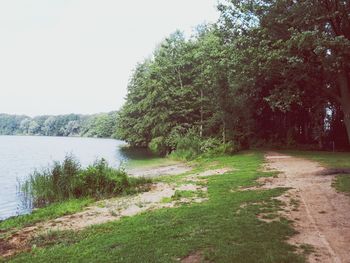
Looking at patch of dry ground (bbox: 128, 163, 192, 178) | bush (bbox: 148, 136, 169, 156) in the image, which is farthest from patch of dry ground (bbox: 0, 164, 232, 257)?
bush (bbox: 148, 136, 169, 156)

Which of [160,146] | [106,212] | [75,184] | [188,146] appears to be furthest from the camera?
[160,146]

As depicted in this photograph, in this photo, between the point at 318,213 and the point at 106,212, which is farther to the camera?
the point at 106,212

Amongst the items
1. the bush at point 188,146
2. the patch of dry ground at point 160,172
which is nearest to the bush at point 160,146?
the bush at point 188,146

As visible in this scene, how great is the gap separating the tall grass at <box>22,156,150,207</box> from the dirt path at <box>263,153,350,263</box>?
6700 millimetres

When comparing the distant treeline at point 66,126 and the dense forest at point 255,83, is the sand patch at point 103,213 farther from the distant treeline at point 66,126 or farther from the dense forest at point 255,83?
the distant treeline at point 66,126

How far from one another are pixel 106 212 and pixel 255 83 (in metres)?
21.4

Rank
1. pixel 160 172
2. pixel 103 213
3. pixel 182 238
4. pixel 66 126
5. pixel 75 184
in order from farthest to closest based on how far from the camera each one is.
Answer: pixel 66 126
pixel 160 172
pixel 75 184
pixel 103 213
pixel 182 238

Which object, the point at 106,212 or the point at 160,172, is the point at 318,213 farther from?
the point at 160,172

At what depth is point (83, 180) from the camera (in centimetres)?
1648

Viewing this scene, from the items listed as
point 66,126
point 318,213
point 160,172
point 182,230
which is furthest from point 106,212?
point 66,126

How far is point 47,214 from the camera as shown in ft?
42.6

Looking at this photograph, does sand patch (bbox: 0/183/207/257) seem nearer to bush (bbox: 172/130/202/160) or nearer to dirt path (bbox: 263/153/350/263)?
dirt path (bbox: 263/153/350/263)

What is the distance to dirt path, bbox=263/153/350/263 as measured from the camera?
7473mm

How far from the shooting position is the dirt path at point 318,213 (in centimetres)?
747
